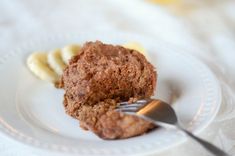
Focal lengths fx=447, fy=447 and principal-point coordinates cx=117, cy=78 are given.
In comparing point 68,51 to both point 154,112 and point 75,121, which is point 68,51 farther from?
point 154,112

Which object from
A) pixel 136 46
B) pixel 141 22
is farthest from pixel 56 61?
pixel 141 22

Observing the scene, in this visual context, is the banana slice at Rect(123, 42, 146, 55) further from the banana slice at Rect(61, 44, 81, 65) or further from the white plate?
the banana slice at Rect(61, 44, 81, 65)

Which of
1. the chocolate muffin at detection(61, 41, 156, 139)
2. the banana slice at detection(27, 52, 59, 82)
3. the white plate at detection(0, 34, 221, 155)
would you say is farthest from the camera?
the banana slice at detection(27, 52, 59, 82)

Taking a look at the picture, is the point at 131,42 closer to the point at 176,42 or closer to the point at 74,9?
the point at 176,42

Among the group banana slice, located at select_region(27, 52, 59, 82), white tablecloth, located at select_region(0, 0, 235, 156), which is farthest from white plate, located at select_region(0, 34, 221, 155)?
white tablecloth, located at select_region(0, 0, 235, 156)

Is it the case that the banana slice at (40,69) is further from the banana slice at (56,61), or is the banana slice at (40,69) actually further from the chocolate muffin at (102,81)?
the chocolate muffin at (102,81)

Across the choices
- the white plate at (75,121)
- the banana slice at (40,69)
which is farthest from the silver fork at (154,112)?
the banana slice at (40,69)

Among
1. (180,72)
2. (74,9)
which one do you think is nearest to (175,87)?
(180,72)
